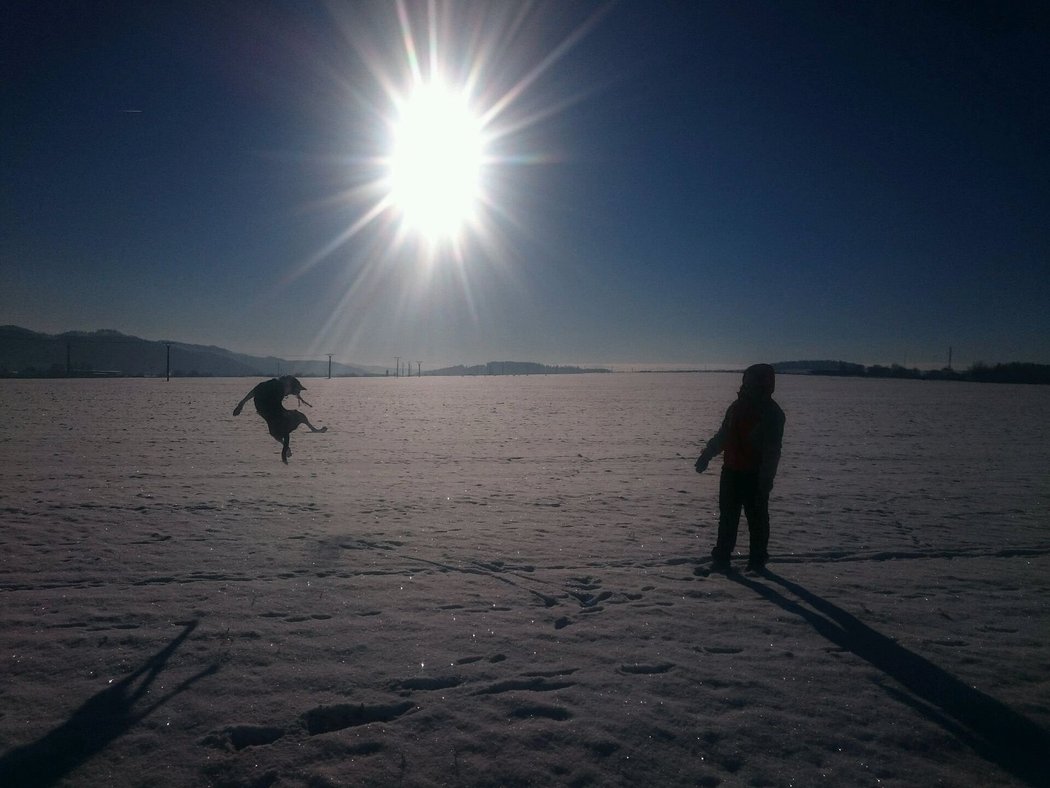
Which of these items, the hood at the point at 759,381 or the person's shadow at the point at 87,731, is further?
the hood at the point at 759,381

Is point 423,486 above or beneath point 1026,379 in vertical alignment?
beneath

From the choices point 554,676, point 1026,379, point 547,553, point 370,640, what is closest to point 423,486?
point 547,553

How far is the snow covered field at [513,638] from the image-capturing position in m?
3.10

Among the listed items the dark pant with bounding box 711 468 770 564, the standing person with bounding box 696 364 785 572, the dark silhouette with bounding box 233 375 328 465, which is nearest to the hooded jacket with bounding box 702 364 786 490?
the standing person with bounding box 696 364 785 572

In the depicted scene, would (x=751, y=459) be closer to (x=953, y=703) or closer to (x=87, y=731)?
(x=953, y=703)

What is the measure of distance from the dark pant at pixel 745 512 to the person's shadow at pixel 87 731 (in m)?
4.65

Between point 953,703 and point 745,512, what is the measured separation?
2608 mm

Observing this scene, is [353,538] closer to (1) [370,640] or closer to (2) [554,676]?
(1) [370,640]

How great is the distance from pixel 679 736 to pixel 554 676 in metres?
0.91

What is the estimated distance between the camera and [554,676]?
12.8 feet

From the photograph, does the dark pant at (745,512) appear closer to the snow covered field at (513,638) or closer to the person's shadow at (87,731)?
the snow covered field at (513,638)

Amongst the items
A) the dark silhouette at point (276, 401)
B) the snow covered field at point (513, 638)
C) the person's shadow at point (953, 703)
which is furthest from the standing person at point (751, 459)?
the dark silhouette at point (276, 401)

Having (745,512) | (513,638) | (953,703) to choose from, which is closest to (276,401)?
(513,638)

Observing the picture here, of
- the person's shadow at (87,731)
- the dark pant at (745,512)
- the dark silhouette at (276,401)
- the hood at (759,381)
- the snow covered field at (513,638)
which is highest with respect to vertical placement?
the hood at (759,381)
